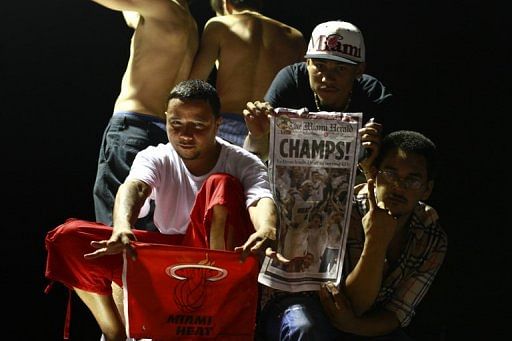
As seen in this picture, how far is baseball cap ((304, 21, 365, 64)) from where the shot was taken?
2.74 m

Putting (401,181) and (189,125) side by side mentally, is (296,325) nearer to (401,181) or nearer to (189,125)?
(401,181)

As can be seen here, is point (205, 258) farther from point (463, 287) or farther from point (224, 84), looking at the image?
point (463, 287)

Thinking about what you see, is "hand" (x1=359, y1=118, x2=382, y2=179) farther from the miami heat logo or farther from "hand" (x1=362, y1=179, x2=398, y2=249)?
the miami heat logo

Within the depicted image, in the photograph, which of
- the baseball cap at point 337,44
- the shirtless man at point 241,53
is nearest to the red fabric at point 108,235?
the baseball cap at point 337,44

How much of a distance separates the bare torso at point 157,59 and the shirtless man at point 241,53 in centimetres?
8

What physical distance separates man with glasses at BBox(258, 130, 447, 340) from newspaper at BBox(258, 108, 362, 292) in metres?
A: 0.07

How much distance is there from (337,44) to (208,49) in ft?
2.25

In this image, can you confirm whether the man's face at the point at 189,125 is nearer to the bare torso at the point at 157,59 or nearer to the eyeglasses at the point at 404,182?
the eyeglasses at the point at 404,182

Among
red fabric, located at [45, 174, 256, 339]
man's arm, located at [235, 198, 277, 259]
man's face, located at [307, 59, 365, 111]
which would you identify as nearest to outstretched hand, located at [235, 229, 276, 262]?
man's arm, located at [235, 198, 277, 259]

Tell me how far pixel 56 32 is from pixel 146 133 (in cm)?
57

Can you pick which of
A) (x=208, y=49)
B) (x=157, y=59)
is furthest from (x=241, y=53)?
(x=157, y=59)

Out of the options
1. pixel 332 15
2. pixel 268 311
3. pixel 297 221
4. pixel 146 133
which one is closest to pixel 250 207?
pixel 297 221

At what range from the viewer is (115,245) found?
2191mm

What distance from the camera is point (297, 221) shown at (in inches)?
98.0
